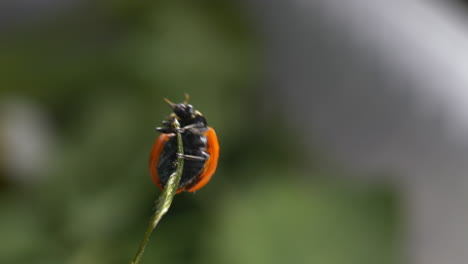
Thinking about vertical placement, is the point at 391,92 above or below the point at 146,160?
above

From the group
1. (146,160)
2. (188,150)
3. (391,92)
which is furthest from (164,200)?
(391,92)

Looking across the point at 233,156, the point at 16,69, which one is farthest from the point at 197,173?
the point at 16,69

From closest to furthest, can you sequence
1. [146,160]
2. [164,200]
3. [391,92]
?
[164,200], [146,160], [391,92]

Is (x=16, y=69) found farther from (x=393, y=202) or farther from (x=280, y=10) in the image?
(x=393, y=202)

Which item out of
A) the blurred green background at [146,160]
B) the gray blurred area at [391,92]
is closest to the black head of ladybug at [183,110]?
the blurred green background at [146,160]

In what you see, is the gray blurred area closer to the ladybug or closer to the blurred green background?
the blurred green background

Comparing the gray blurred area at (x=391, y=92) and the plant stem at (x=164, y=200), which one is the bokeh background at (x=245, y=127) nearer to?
the gray blurred area at (x=391, y=92)

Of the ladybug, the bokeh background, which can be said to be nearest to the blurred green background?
the bokeh background

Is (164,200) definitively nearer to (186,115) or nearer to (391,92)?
(186,115)
